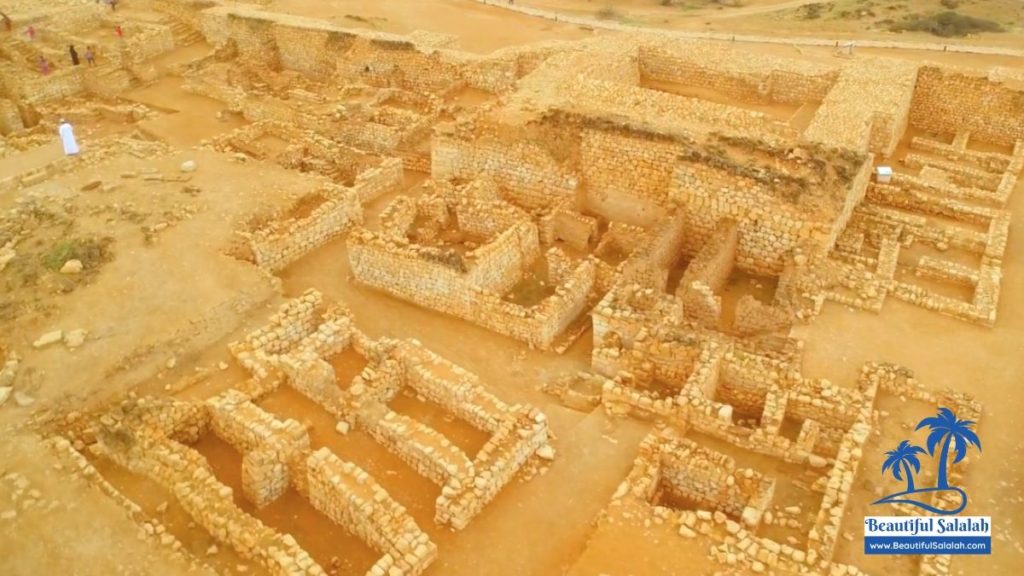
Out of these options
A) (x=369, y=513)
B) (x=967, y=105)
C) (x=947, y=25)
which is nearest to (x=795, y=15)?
(x=947, y=25)

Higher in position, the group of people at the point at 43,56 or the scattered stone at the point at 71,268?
the group of people at the point at 43,56

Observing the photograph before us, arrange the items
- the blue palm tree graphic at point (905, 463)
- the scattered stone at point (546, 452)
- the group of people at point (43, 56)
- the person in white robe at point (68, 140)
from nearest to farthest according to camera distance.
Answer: the blue palm tree graphic at point (905, 463), the scattered stone at point (546, 452), the person in white robe at point (68, 140), the group of people at point (43, 56)

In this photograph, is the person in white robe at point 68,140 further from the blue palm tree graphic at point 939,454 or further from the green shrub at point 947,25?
the green shrub at point 947,25

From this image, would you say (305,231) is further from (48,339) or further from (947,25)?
(947,25)

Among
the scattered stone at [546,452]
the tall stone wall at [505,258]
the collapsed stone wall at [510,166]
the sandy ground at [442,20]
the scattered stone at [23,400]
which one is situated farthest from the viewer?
the sandy ground at [442,20]

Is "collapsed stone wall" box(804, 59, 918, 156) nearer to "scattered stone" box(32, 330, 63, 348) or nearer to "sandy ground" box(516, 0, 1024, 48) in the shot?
"sandy ground" box(516, 0, 1024, 48)

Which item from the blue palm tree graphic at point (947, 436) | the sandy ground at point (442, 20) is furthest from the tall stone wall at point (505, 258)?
the sandy ground at point (442, 20)

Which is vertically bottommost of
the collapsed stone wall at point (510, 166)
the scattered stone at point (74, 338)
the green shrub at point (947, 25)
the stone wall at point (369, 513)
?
the stone wall at point (369, 513)
